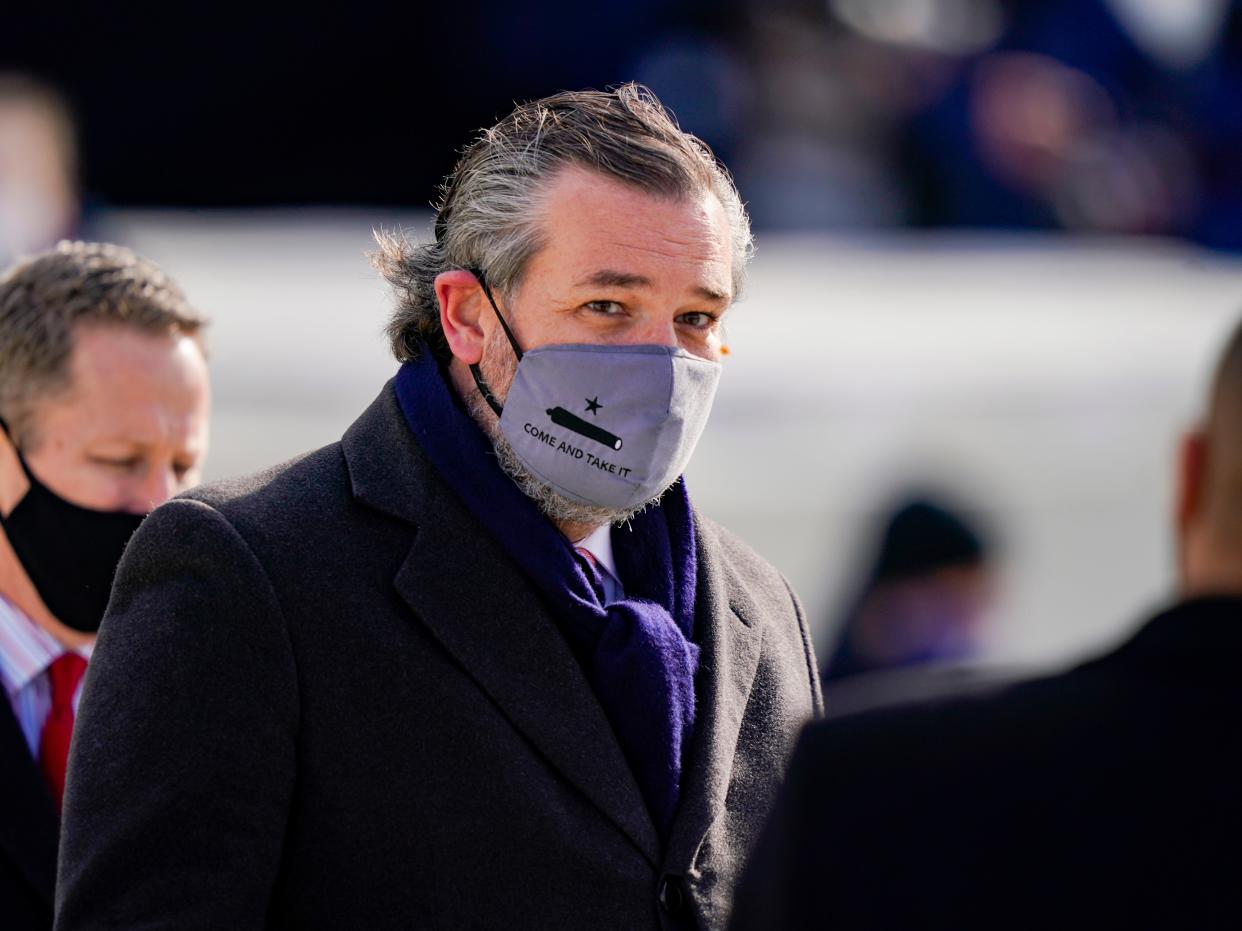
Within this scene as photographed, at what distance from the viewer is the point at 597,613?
223cm

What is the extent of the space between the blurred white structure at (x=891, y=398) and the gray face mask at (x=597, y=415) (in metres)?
2.70

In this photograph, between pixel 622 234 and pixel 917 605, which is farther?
pixel 917 605

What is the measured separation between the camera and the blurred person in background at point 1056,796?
4.68 ft

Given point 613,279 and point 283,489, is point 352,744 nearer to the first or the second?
point 283,489

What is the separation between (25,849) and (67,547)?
45cm

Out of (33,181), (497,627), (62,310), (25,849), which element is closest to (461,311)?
(497,627)

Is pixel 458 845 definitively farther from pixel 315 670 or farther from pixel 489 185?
pixel 489 185

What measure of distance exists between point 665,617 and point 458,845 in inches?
16.9

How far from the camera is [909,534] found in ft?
15.4

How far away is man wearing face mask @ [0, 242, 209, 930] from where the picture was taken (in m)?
2.60

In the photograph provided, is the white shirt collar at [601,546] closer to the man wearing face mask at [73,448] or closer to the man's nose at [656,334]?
the man's nose at [656,334]

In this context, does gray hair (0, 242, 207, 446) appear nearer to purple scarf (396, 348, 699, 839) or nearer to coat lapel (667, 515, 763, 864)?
purple scarf (396, 348, 699, 839)

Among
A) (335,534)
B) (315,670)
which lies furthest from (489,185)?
(315,670)

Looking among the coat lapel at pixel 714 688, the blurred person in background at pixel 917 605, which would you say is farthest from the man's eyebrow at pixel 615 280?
the blurred person in background at pixel 917 605
